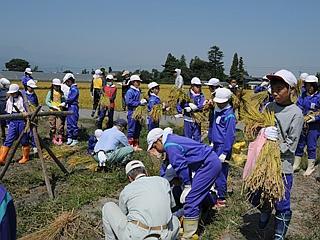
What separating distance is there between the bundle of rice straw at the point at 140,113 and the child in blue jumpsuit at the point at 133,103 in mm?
153

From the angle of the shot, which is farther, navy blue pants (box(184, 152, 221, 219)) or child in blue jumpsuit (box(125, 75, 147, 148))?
child in blue jumpsuit (box(125, 75, 147, 148))

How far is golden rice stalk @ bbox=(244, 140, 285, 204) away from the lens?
430cm

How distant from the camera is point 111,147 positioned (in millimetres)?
7824

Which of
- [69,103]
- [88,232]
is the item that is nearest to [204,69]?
[69,103]

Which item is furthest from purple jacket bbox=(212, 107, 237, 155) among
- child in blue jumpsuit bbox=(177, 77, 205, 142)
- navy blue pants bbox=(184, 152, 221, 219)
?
child in blue jumpsuit bbox=(177, 77, 205, 142)

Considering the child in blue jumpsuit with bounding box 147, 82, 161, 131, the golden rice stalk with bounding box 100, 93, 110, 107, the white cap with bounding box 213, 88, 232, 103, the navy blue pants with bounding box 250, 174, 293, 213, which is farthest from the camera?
the golden rice stalk with bounding box 100, 93, 110, 107

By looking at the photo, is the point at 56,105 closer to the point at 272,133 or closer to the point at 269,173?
the point at 272,133

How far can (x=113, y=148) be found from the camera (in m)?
7.84

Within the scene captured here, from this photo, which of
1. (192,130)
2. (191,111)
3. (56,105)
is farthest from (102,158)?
(56,105)

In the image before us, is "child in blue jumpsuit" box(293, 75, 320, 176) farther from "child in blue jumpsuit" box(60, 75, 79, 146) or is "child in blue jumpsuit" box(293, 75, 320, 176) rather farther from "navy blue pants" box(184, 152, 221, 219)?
"child in blue jumpsuit" box(60, 75, 79, 146)

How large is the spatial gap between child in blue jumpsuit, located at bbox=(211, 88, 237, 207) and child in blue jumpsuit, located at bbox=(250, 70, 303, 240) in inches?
51.4

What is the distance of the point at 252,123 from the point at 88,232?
2.39 meters

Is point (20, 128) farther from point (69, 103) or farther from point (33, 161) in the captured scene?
point (69, 103)

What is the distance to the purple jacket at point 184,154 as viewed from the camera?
4801mm
